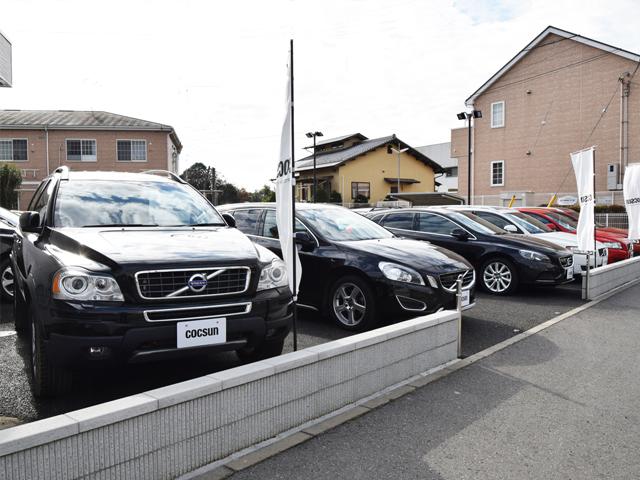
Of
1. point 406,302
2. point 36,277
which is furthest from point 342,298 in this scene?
point 36,277

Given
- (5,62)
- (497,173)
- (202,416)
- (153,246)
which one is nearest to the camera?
(202,416)

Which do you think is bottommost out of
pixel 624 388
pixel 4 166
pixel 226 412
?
pixel 624 388

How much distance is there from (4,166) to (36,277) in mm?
29835

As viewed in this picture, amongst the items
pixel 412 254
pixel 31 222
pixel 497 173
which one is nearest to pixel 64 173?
pixel 31 222

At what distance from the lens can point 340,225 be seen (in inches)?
277

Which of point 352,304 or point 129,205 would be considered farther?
point 352,304

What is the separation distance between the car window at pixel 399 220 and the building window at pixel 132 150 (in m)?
28.3

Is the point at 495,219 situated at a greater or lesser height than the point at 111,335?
greater

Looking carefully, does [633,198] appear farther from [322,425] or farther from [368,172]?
[368,172]

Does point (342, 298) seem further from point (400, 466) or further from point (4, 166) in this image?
point (4, 166)

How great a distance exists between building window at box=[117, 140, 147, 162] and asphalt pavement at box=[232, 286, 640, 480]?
33455 millimetres

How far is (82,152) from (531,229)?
31.5m

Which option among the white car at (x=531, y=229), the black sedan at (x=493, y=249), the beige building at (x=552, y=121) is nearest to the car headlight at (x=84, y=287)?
the black sedan at (x=493, y=249)

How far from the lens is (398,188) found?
43438 millimetres
